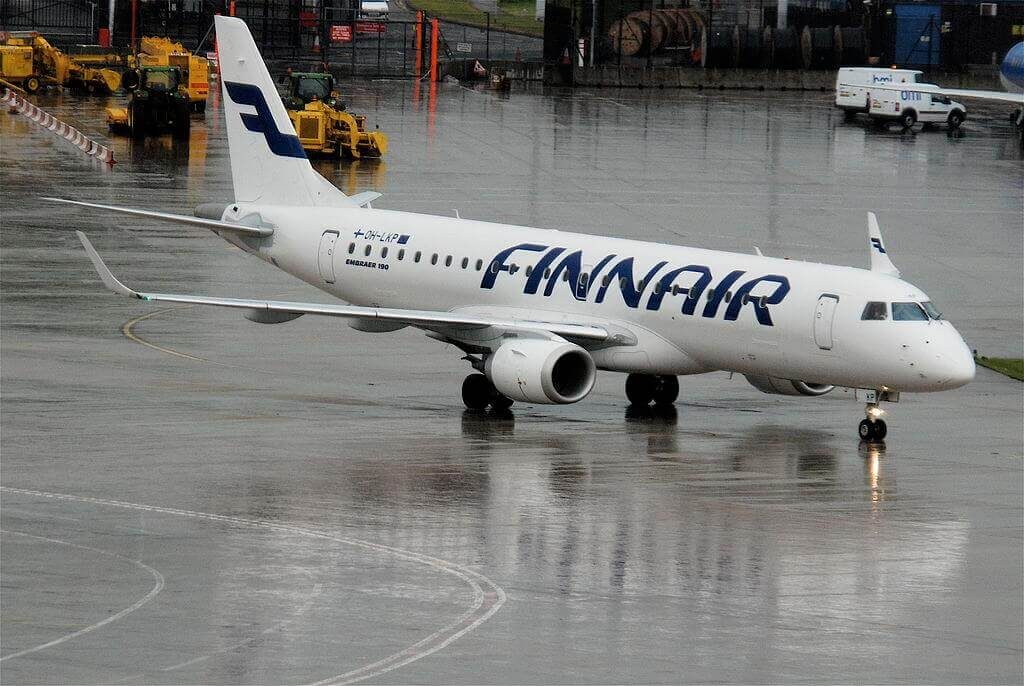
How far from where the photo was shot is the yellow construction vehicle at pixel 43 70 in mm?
99625

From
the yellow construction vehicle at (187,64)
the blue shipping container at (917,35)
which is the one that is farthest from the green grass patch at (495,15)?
the yellow construction vehicle at (187,64)

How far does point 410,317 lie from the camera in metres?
36.2

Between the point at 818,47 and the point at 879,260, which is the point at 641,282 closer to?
the point at 879,260

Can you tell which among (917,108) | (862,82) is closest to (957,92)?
(917,108)

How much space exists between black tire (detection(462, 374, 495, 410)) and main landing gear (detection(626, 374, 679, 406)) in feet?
10.5

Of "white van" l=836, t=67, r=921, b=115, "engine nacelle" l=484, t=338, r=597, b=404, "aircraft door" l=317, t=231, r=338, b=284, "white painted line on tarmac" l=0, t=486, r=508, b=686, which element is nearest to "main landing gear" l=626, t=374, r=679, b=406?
"engine nacelle" l=484, t=338, r=597, b=404

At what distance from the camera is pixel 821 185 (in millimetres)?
76562

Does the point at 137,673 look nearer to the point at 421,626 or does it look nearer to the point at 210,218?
the point at 421,626

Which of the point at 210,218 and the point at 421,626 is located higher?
the point at 210,218

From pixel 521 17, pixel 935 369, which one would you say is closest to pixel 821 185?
pixel 935 369

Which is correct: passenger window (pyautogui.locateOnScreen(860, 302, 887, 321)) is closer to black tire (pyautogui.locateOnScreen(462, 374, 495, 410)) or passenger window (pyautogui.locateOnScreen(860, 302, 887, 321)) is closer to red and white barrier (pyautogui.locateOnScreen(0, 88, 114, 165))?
black tire (pyautogui.locateOnScreen(462, 374, 495, 410))

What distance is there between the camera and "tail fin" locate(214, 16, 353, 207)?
4312cm

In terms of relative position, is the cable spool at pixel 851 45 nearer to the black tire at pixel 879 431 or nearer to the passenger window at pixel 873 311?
the black tire at pixel 879 431

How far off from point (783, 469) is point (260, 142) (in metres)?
17.6
